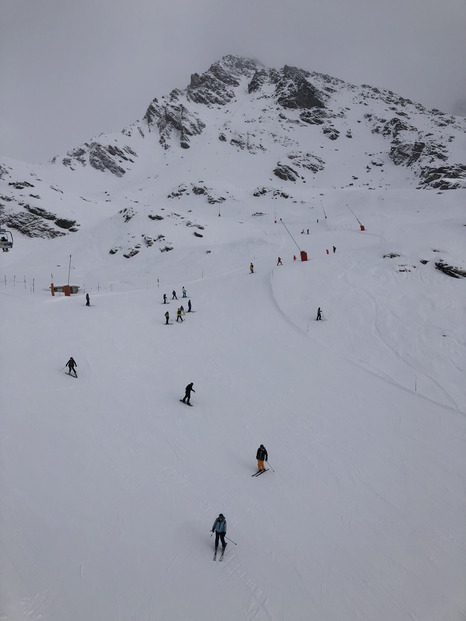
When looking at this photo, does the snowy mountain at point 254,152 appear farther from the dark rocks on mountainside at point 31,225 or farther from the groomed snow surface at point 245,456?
the groomed snow surface at point 245,456

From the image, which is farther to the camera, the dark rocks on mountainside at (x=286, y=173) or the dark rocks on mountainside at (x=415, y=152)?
the dark rocks on mountainside at (x=286, y=173)

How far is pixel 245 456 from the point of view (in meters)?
12.0

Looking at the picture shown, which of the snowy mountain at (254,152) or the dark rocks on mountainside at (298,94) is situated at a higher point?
the dark rocks on mountainside at (298,94)

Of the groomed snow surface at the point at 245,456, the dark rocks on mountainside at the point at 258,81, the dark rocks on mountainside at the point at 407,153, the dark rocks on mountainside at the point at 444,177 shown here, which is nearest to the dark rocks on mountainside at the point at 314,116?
the dark rocks on mountainside at the point at 407,153

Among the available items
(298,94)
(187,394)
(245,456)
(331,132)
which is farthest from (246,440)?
(298,94)

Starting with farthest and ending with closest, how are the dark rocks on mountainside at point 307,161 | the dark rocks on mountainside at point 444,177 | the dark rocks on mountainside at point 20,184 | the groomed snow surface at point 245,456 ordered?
the dark rocks on mountainside at point 307,161, the dark rocks on mountainside at point 444,177, the dark rocks on mountainside at point 20,184, the groomed snow surface at point 245,456

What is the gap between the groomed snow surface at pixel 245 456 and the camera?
24.2 feet

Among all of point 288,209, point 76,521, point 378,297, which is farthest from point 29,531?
point 288,209

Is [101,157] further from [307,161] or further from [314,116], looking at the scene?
[314,116]

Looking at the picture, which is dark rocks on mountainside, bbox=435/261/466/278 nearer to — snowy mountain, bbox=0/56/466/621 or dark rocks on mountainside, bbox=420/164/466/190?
snowy mountain, bbox=0/56/466/621

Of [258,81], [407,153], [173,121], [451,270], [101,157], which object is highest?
[258,81]

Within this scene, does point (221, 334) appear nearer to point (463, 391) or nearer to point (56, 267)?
point (463, 391)

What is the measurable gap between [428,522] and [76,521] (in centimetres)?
997

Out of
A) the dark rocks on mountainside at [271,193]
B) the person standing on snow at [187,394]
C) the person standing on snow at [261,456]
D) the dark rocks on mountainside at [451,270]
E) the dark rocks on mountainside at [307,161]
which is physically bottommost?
the person standing on snow at [261,456]
